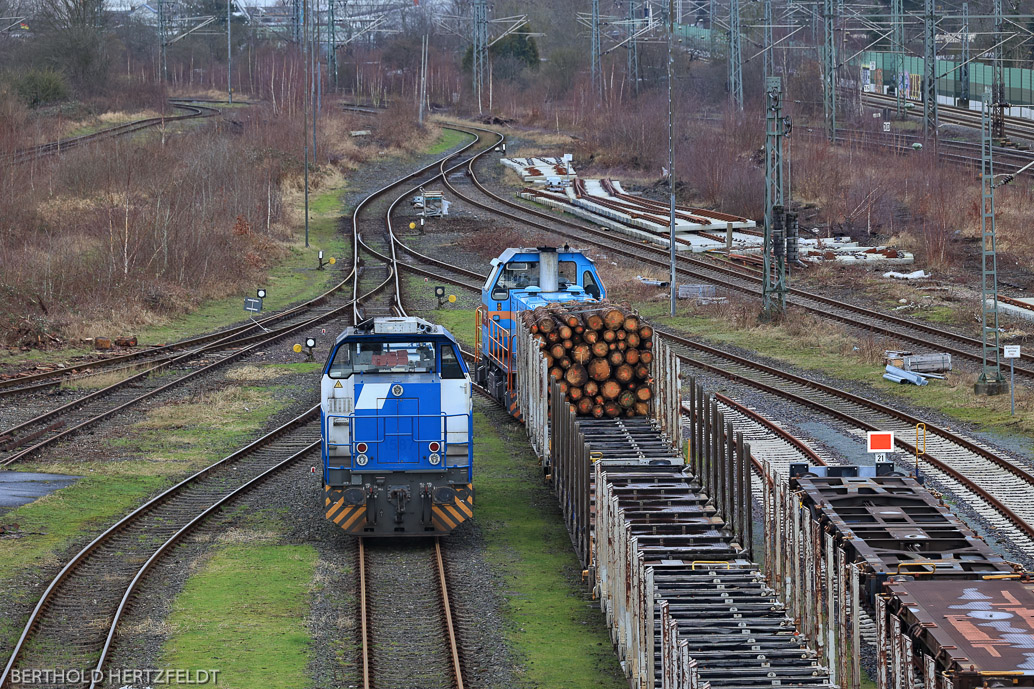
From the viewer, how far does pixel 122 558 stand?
15.9 m

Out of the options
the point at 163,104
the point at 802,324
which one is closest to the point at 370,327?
the point at 802,324

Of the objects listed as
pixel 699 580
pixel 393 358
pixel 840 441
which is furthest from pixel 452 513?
pixel 840 441

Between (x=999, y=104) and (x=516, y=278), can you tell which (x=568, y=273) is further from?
(x=999, y=104)

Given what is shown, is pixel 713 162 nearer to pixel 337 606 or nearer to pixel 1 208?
pixel 1 208

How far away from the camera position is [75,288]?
3434 centimetres

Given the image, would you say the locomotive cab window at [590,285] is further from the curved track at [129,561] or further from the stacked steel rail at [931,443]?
the curved track at [129,561]

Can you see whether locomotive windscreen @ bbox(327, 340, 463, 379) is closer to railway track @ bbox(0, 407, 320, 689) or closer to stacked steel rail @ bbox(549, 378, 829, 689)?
stacked steel rail @ bbox(549, 378, 829, 689)

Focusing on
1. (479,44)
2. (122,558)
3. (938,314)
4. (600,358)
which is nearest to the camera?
(122,558)

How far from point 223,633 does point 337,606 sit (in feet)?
4.71

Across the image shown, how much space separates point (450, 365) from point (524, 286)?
7966mm

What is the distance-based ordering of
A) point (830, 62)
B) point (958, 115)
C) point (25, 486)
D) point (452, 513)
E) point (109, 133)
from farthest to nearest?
point (958, 115) < point (109, 133) < point (830, 62) < point (25, 486) < point (452, 513)

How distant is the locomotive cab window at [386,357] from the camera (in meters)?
16.3

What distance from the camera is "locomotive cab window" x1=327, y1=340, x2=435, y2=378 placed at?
16328 millimetres

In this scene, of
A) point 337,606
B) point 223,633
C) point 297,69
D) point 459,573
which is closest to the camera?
point 223,633
